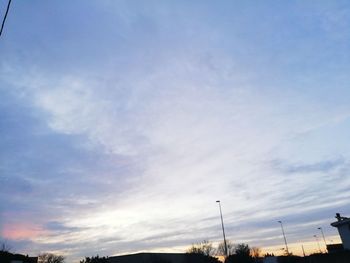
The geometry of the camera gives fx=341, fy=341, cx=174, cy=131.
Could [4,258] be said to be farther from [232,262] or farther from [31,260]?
[232,262]

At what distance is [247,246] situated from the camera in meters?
111

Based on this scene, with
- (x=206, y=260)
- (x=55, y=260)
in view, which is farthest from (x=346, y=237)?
(x=55, y=260)

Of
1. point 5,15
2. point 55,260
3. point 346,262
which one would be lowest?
point 346,262

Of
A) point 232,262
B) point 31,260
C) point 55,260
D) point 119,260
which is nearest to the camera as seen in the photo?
point 31,260

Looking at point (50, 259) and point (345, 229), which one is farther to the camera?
point (50, 259)

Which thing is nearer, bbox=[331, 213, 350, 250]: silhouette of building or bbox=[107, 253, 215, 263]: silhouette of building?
bbox=[331, 213, 350, 250]: silhouette of building

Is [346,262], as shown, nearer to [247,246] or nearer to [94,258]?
[94,258]

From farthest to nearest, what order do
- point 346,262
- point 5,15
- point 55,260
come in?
1. point 55,260
2. point 346,262
3. point 5,15

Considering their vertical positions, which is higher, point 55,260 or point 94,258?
point 55,260

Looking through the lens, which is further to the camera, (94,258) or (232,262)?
(232,262)

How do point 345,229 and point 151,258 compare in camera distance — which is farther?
point 151,258

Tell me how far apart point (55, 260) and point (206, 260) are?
163 ft

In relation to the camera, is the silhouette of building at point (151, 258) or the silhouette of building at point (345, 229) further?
the silhouette of building at point (151, 258)

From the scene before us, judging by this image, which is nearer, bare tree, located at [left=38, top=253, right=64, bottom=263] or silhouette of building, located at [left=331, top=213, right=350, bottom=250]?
silhouette of building, located at [left=331, top=213, right=350, bottom=250]
